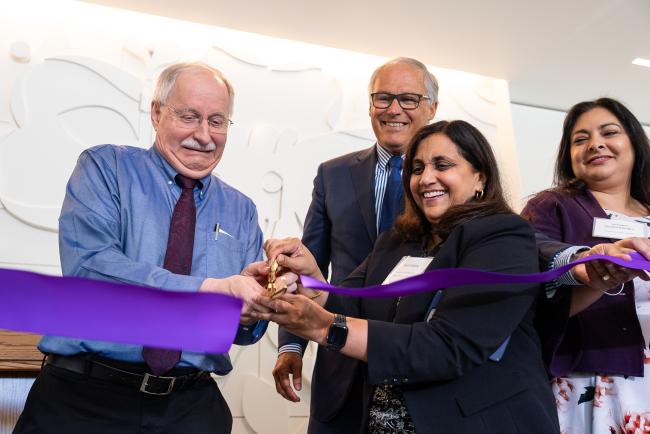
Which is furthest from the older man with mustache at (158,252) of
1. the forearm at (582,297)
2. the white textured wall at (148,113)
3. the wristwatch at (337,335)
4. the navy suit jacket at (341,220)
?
the white textured wall at (148,113)

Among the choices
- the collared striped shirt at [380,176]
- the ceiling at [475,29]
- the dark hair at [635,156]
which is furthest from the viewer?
the ceiling at [475,29]

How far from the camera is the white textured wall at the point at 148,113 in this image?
389 cm

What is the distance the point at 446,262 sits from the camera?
1.76 meters

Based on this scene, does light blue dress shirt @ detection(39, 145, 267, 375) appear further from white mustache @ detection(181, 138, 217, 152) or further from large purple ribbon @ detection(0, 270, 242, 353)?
large purple ribbon @ detection(0, 270, 242, 353)

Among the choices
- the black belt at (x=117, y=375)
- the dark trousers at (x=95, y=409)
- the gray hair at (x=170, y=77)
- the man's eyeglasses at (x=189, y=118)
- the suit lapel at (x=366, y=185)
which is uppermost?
the gray hair at (x=170, y=77)

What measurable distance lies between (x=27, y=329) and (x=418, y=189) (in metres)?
1.24

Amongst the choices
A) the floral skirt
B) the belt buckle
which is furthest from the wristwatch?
the floral skirt

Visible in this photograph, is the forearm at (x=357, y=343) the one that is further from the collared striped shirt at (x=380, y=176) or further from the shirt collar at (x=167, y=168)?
the collared striped shirt at (x=380, y=176)

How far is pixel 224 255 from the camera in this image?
192 cm

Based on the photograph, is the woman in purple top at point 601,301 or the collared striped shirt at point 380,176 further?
the collared striped shirt at point 380,176

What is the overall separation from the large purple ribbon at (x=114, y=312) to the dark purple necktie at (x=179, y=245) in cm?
43

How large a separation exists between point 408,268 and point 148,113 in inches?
113

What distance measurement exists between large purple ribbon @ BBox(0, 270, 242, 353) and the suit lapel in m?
1.24

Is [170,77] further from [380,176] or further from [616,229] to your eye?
[616,229]
